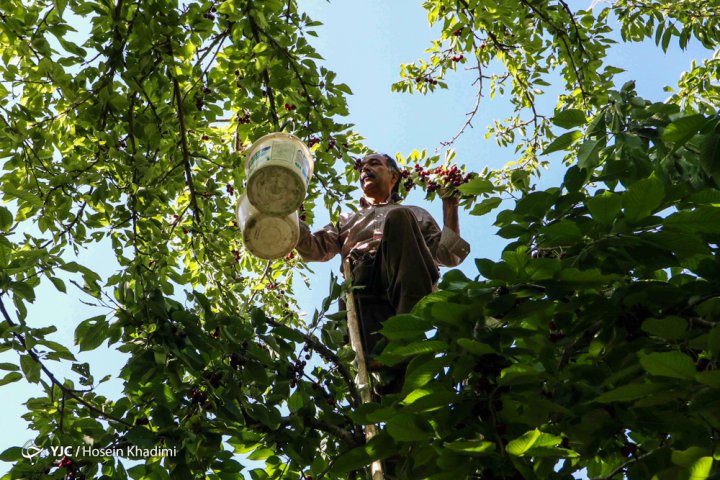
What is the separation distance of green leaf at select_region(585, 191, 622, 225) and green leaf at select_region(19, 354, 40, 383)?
1.75 m

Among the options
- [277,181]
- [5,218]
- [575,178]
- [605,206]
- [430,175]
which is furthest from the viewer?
[430,175]

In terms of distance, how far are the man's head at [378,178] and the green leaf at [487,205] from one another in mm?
1820

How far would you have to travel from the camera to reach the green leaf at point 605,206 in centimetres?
173

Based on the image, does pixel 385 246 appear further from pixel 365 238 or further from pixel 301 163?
pixel 365 238

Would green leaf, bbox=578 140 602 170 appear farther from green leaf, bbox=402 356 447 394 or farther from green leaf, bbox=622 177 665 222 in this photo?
green leaf, bbox=402 356 447 394

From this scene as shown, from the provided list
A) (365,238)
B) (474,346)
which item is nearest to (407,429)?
(474,346)

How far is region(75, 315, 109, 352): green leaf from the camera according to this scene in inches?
97.3

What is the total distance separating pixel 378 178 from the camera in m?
3.96

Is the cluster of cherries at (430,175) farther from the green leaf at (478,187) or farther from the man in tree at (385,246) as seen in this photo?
the green leaf at (478,187)

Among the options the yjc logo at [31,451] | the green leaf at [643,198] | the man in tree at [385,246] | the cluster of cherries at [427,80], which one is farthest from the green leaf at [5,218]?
Result: the cluster of cherries at [427,80]

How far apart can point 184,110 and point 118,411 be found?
5.63 feet

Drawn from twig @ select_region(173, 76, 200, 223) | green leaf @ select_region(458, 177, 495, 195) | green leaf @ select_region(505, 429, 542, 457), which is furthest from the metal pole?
twig @ select_region(173, 76, 200, 223)

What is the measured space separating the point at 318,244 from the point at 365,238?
0.75 ft

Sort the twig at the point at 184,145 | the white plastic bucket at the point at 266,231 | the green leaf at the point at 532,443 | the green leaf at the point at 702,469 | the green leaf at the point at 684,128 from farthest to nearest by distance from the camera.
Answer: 1. the twig at the point at 184,145
2. the white plastic bucket at the point at 266,231
3. the green leaf at the point at 684,128
4. the green leaf at the point at 532,443
5. the green leaf at the point at 702,469
